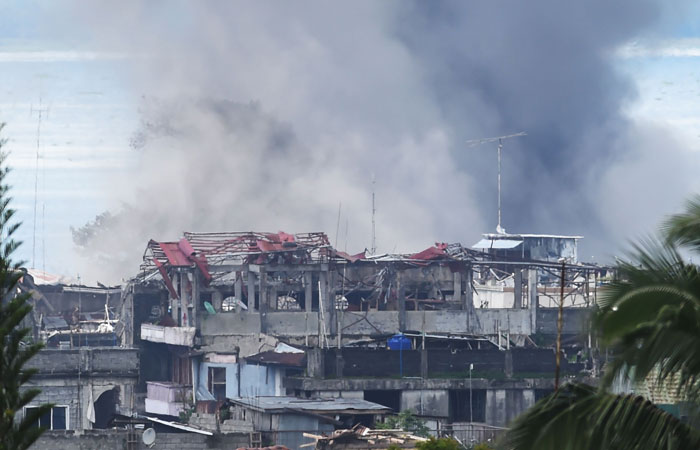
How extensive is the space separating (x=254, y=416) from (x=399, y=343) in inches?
556

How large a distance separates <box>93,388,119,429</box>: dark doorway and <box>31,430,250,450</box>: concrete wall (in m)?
16.6

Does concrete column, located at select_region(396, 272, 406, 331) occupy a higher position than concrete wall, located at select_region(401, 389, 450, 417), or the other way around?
concrete column, located at select_region(396, 272, 406, 331)

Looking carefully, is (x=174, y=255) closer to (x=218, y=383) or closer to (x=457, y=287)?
(x=218, y=383)

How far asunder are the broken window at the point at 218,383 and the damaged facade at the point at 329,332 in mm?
63

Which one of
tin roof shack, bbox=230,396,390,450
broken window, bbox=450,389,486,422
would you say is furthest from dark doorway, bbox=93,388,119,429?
broken window, bbox=450,389,486,422

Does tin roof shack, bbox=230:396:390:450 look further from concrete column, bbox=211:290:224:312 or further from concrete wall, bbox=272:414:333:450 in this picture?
concrete column, bbox=211:290:224:312

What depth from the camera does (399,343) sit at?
5588cm

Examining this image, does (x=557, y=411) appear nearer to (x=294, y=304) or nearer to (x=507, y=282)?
(x=294, y=304)

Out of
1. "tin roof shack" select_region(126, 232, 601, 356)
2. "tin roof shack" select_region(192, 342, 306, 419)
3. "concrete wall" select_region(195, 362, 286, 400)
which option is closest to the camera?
"tin roof shack" select_region(192, 342, 306, 419)

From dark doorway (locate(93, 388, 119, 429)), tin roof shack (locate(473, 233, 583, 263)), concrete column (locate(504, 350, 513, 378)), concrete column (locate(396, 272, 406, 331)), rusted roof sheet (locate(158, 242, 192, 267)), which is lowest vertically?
dark doorway (locate(93, 388, 119, 429))

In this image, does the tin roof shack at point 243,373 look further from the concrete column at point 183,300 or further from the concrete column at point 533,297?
the concrete column at point 533,297

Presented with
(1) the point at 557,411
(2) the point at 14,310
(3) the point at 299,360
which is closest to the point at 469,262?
(3) the point at 299,360

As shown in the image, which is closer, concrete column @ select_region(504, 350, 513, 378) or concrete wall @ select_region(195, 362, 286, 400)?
concrete wall @ select_region(195, 362, 286, 400)

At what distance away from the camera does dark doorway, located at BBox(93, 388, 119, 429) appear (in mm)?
54000
